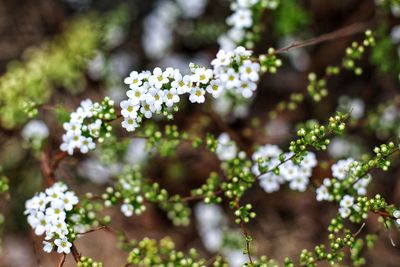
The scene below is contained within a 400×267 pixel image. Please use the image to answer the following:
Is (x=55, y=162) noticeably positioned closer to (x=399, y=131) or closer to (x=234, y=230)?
(x=234, y=230)

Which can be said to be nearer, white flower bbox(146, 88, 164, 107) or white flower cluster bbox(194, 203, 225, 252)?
white flower bbox(146, 88, 164, 107)

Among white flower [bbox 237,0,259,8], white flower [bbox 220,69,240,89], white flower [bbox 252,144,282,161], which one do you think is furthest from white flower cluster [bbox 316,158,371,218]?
white flower [bbox 237,0,259,8]

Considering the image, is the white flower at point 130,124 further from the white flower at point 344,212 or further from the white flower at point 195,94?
the white flower at point 344,212

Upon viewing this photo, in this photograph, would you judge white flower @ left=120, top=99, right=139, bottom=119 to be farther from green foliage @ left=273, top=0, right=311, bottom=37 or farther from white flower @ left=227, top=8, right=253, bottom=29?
green foliage @ left=273, top=0, right=311, bottom=37

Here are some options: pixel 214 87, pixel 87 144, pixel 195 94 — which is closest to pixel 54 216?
pixel 87 144

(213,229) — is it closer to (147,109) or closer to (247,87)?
(247,87)

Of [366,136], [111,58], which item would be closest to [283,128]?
[366,136]

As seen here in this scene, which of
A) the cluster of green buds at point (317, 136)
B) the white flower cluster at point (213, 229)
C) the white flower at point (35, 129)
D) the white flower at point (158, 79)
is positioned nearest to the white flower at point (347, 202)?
the cluster of green buds at point (317, 136)
